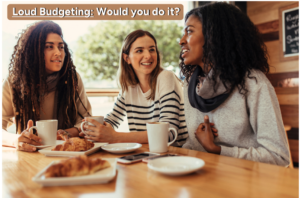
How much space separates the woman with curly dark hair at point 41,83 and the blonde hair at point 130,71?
1.13ft

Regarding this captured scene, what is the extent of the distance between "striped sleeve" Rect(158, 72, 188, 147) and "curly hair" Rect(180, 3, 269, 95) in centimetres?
35

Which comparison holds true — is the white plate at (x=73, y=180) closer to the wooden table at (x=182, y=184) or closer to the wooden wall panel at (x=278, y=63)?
the wooden table at (x=182, y=184)

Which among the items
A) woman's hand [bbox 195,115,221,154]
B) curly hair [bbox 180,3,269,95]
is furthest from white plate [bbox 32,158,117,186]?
curly hair [bbox 180,3,269,95]

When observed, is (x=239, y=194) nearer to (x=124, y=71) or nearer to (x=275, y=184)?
(x=275, y=184)

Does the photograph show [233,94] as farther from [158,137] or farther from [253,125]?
[158,137]

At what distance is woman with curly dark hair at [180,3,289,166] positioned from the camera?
3.29ft

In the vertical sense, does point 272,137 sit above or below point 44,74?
below

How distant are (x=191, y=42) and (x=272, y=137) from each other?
0.63 meters

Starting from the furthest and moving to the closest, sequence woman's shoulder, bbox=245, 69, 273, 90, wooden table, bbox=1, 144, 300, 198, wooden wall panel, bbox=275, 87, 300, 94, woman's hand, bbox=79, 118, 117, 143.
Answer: wooden wall panel, bbox=275, 87, 300, 94
woman's hand, bbox=79, 118, 117, 143
woman's shoulder, bbox=245, 69, 273, 90
wooden table, bbox=1, 144, 300, 198

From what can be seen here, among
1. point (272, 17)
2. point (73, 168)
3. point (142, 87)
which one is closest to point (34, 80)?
point (142, 87)

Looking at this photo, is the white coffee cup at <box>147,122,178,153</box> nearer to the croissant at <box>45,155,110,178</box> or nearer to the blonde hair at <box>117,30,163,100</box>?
the croissant at <box>45,155,110,178</box>

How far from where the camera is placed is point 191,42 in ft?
4.27

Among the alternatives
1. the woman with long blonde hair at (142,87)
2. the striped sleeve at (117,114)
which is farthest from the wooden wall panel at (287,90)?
the striped sleeve at (117,114)

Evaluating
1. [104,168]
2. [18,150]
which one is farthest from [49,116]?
[104,168]
